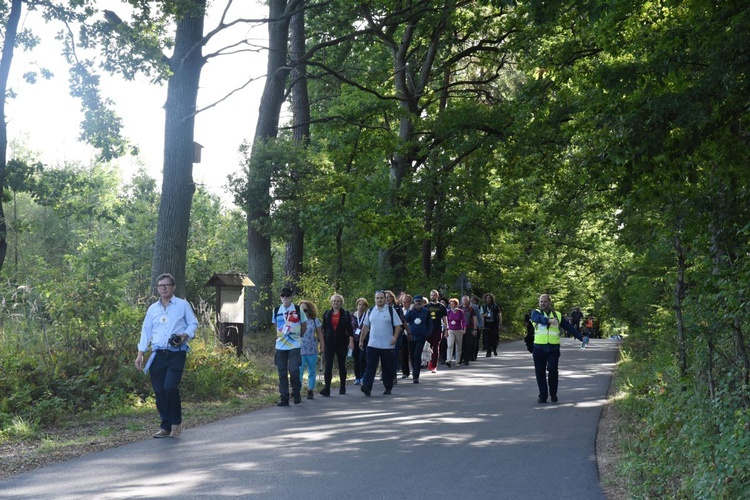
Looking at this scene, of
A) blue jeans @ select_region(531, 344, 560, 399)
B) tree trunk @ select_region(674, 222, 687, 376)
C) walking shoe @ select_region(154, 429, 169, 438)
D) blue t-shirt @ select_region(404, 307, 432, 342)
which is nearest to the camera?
walking shoe @ select_region(154, 429, 169, 438)

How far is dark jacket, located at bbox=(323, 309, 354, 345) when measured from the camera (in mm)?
17000

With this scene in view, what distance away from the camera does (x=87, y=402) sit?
13500 millimetres

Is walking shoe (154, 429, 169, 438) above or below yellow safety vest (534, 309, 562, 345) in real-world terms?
below

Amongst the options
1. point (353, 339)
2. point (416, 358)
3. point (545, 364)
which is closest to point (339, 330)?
point (353, 339)

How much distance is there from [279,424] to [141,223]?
37.8 metres

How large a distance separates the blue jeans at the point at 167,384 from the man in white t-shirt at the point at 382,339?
577 cm

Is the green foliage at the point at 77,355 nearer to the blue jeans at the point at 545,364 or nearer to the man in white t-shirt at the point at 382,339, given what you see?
the man in white t-shirt at the point at 382,339

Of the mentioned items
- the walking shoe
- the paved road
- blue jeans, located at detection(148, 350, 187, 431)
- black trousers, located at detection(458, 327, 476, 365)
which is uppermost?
black trousers, located at detection(458, 327, 476, 365)

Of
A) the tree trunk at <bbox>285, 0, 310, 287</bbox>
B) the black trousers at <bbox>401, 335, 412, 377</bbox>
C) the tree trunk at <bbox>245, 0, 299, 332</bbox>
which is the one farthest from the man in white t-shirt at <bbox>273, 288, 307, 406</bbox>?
the tree trunk at <bbox>285, 0, 310, 287</bbox>

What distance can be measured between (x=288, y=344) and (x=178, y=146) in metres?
5.47

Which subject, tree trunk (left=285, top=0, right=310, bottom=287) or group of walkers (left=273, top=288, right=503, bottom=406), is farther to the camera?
tree trunk (left=285, top=0, right=310, bottom=287)

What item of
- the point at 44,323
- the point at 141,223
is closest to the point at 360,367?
the point at 44,323

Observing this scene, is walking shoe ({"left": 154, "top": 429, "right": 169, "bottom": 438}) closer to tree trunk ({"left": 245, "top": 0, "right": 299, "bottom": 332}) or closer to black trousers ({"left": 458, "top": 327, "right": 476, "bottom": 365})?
black trousers ({"left": 458, "top": 327, "right": 476, "bottom": 365})

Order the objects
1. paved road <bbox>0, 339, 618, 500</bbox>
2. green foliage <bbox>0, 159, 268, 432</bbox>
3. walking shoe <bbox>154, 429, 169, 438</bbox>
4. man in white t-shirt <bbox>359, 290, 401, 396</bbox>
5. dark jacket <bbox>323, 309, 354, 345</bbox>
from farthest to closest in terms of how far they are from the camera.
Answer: dark jacket <bbox>323, 309, 354, 345</bbox> < man in white t-shirt <bbox>359, 290, 401, 396</bbox> < green foliage <bbox>0, 159, 268, 432</bbox> < walking shoe <bbox>154, 429, 169, 438</bbox> < paved road <bbox>0, 339, 618, 500</bbox>
